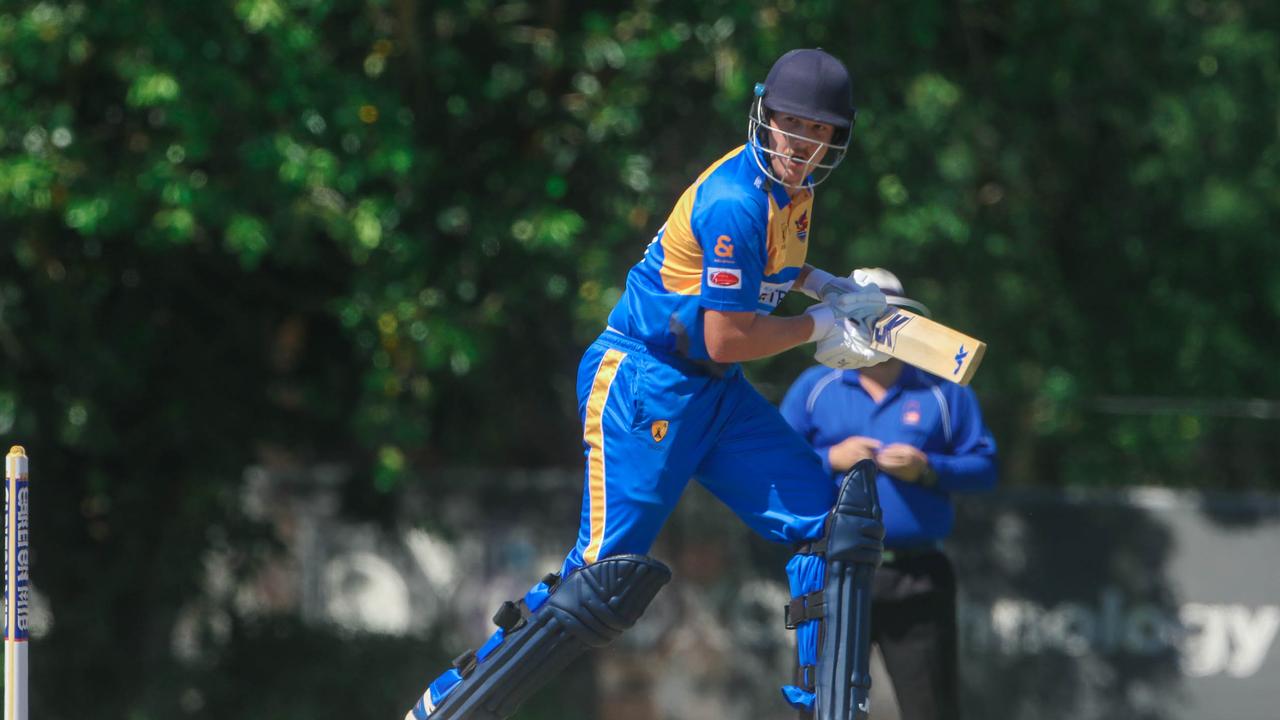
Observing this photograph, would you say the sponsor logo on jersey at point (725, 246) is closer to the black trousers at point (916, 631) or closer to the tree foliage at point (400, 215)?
the black trousers at point (916, 631)

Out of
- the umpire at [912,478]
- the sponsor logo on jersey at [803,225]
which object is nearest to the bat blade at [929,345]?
the sponsor logo on jersey at [803,225]

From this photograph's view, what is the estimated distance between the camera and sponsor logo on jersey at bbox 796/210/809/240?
4.06 metres

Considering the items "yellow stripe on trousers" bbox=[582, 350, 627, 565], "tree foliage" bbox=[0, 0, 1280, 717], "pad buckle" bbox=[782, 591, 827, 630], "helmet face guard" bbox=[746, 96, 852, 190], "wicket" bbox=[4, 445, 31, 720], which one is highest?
"tree foliage" bbox=[0, 0, 1280, 717]

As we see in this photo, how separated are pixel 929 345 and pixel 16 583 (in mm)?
2305

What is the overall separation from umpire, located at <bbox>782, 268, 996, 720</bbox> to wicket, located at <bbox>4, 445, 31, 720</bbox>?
2334mm

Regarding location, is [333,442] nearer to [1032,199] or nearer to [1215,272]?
[1032,199]

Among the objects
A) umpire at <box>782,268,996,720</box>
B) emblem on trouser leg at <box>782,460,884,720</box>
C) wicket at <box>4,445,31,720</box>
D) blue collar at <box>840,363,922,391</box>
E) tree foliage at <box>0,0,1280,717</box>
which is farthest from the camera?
tree foliage at <box>0,0,1280,717</box>

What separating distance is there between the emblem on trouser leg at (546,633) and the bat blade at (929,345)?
84cm

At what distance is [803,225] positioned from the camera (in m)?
4.08

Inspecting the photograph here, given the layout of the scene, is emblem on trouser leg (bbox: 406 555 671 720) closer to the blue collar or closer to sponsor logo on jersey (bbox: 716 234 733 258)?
sponsor logo on jersey (bbox: 716 234 733 258)

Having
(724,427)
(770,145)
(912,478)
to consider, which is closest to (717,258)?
(770,145)

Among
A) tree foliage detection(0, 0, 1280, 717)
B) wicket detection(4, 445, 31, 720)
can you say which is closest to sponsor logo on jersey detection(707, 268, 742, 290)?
wicket detection(4, 445, 31, 720)

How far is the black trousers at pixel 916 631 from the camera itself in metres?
4.88

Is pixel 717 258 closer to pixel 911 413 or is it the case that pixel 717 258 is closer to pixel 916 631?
pixel 911 413
